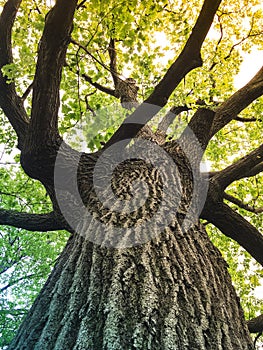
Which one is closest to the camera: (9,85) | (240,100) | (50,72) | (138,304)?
(138,304)

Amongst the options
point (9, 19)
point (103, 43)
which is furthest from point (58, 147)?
point (9, 19)

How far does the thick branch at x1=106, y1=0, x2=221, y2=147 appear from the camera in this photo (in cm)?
275

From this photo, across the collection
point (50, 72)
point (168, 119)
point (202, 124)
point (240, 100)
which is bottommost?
point (50, 72)

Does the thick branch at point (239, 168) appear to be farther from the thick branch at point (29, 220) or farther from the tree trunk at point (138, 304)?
the thick branch at point (29, 220)

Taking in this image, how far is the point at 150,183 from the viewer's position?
3.20m

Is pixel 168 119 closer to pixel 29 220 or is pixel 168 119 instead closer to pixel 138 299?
pixel 29 220

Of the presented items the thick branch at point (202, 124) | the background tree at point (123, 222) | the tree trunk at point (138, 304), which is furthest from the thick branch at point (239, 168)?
the tree trunk at point (138, 304)

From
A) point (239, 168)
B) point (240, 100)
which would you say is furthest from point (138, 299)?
point (240, 100)

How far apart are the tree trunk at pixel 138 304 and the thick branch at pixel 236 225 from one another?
1622mm

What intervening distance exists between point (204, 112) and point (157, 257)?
255 centimetres

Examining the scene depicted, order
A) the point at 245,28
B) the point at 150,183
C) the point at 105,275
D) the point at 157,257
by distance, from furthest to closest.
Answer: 1. the point at 245,28
2. the point at 150,183
3. the point at 157,257
4. the point at 105,275

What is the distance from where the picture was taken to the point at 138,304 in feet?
5.68

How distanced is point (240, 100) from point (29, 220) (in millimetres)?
3350

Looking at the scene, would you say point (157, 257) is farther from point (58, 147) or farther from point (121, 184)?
point (58, 147)
